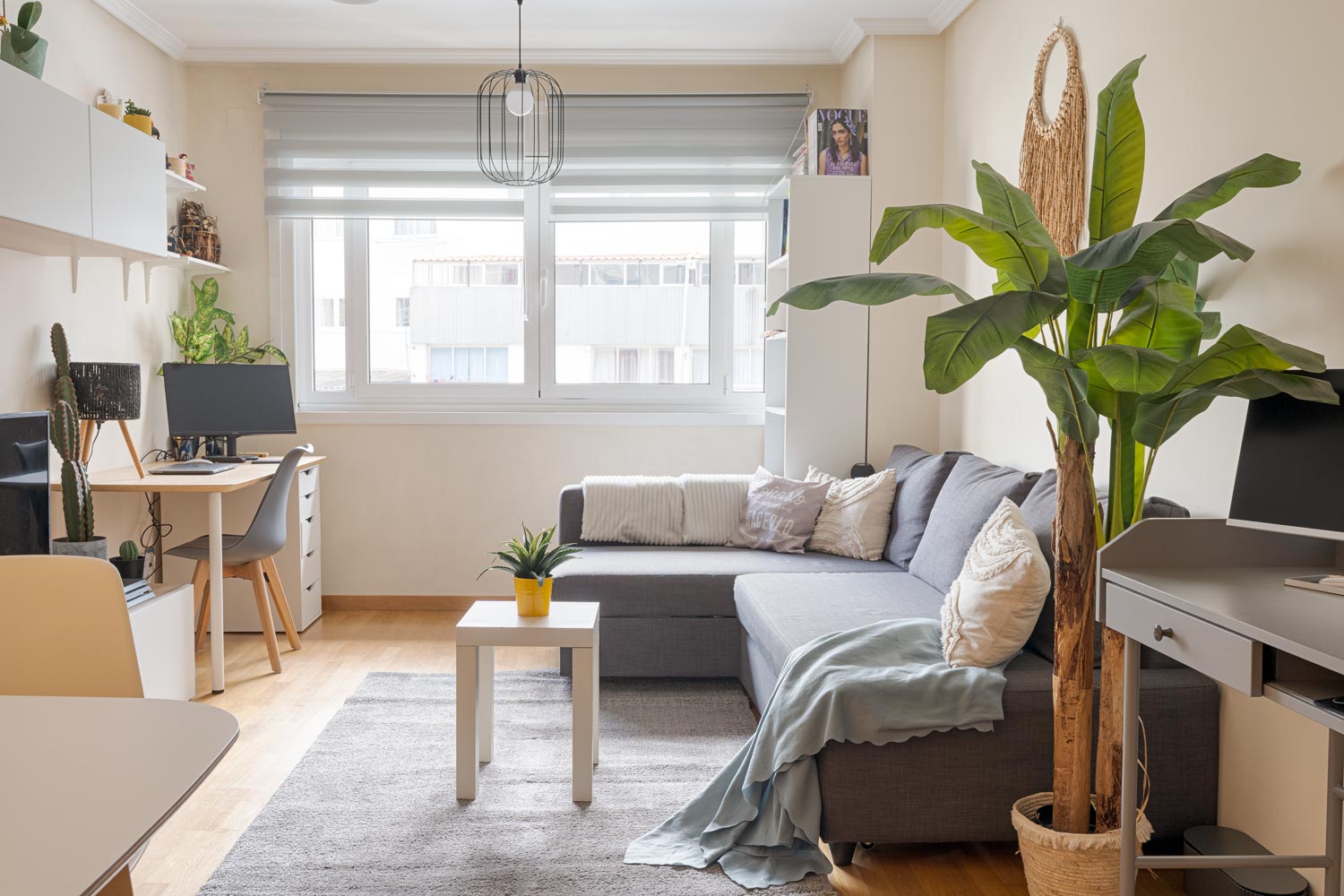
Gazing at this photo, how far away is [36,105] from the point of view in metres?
2.81

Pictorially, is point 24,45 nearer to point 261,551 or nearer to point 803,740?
point 261,551

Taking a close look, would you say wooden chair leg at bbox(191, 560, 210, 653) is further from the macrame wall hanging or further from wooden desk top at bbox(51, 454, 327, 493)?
the macrame wall hanging

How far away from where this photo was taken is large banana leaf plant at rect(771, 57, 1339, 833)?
1.74 metres

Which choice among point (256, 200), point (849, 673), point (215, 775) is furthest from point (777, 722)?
point (256, 200)

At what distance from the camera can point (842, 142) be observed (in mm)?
4281

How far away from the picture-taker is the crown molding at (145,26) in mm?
3941

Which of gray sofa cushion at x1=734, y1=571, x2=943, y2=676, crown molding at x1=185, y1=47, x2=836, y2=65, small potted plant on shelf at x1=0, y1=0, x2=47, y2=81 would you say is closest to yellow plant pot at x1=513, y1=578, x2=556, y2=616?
gray sofa cushion at x1=734, y1=571, x2=943, y2=676

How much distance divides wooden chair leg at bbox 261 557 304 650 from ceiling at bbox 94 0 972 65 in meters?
2.24

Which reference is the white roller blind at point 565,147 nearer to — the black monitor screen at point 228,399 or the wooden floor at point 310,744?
the black monitor screen at point 228,399

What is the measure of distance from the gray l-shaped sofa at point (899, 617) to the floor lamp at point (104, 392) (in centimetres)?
159

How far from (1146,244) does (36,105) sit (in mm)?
2890

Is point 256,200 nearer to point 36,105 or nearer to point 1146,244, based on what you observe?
point 36,105

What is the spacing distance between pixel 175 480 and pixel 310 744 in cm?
115

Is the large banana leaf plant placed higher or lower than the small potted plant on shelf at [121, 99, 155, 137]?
lower
